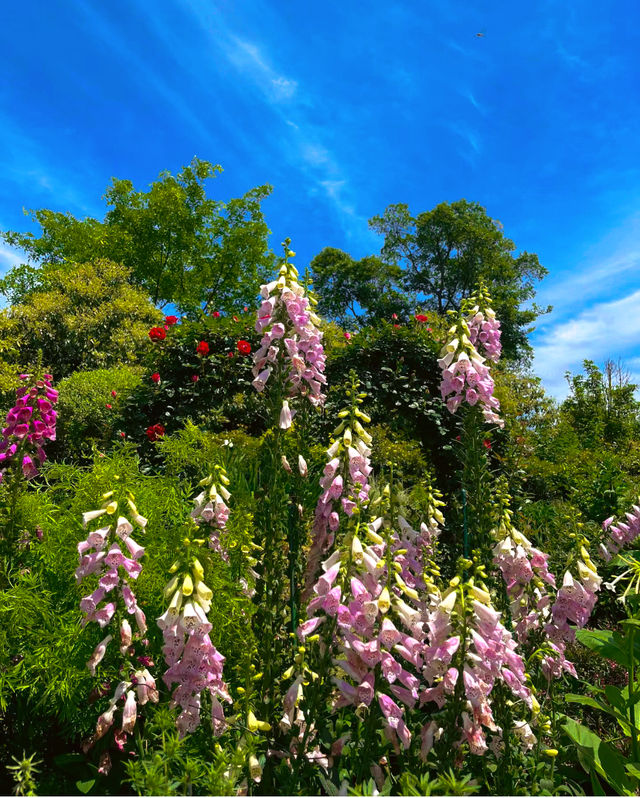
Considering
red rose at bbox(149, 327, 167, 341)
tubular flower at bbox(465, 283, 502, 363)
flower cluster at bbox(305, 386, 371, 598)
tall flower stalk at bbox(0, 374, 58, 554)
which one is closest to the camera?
flower cluster at bbox(305, 386, 371, 598)

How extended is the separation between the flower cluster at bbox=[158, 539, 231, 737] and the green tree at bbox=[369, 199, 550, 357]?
29436 mm

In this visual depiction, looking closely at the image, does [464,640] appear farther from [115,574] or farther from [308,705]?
[115,574]

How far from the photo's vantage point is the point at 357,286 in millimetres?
34625

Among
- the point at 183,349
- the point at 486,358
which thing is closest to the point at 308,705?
the point at 486,358

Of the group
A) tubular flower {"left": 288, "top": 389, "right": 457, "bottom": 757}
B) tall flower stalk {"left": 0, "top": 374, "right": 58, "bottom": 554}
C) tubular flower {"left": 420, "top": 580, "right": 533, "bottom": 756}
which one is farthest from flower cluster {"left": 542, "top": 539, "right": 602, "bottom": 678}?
tall flower stalk {"left": 0, "top": 374, "right": 58, "bottom": 554}

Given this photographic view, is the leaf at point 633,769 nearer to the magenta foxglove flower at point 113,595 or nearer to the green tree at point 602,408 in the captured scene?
the magenta foxglove flower at point 113,595

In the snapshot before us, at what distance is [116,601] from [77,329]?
14.3 m

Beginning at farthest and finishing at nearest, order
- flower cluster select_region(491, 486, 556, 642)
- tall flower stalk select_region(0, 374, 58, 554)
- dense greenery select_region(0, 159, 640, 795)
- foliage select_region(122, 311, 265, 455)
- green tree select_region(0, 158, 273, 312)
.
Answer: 1. green tree select_region(0, 158, 273, 312)
2. foliage select_region(122, 311, 265, 455)
3. tall flower stalk select_region(0, 374, 58, 554)
4. flower cluster select_region(491, 486, 556, 642)
5. dense greenery select_region(0, 159, 640, 795)

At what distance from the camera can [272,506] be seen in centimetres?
270

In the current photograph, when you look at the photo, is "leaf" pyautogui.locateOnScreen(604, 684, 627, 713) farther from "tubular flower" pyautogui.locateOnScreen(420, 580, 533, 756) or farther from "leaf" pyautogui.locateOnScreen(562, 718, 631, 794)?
"tubular flower" pyautogui.locateOnScreen(420, 580, 533, 756)

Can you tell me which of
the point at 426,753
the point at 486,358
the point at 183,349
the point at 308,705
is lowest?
the point at 426,753

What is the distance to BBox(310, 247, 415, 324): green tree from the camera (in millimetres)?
33094

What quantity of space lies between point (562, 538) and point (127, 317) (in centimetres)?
1375

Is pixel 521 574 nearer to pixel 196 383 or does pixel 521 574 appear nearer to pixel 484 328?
pixel 484 328
